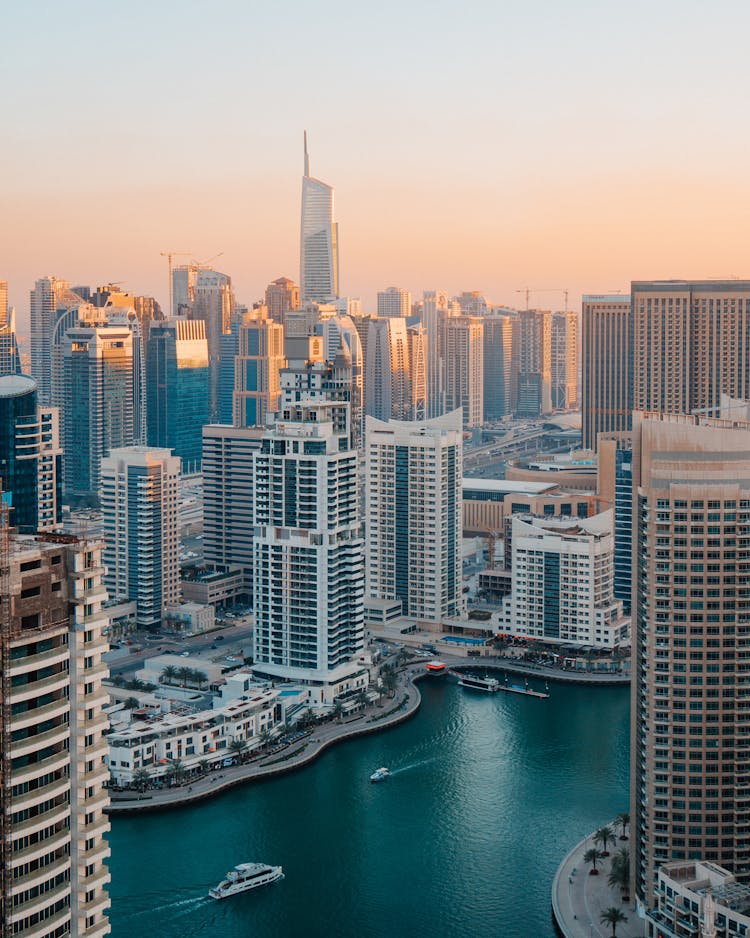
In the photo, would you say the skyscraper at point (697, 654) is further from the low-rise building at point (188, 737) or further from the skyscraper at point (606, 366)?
the skyscraper at point (606, 366)

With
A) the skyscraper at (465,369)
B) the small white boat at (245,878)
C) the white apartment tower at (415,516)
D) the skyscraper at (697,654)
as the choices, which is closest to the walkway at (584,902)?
the skyscraper at (697,654)

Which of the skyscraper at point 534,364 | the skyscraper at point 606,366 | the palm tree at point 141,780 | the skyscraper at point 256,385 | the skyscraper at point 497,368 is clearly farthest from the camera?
the skyscraper at point 534,364

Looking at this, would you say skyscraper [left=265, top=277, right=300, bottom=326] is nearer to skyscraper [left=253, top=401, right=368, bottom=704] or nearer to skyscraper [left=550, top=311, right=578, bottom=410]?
skyscraper [left=550, top=311, right=578, bottom=410]

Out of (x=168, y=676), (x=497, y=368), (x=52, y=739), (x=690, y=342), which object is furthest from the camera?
(x=497, y=368)

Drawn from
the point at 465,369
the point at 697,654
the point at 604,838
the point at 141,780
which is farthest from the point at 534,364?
the point at 697,654

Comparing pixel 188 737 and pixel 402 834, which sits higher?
pixel 188 737

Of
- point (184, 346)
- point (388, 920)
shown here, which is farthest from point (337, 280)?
point (388, 920)

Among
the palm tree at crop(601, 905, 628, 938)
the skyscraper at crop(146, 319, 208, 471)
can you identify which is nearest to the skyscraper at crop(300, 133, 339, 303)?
the skyscraper at crop(146, 319, 208, 471)

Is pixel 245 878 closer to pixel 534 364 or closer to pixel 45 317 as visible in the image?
pixel 45 317

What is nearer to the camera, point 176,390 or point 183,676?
point 183,676
